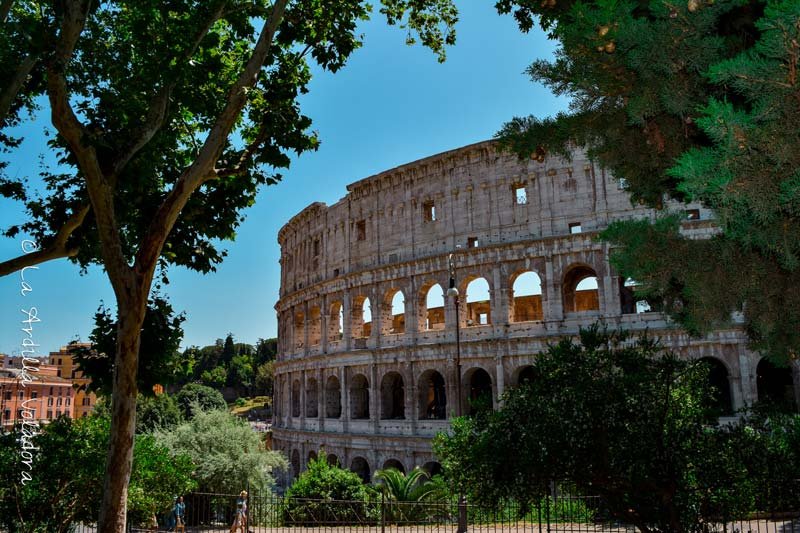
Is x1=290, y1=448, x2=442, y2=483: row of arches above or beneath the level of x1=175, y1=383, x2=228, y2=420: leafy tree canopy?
beneath

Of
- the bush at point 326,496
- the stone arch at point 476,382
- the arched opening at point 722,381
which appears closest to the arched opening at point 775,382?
the arched opening at point 722,381

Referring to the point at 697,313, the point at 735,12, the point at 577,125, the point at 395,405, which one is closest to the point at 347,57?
the point at 577,125

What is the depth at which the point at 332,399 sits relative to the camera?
34.2 metres

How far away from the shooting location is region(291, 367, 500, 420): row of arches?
29.3 m

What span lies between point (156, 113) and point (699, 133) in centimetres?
816

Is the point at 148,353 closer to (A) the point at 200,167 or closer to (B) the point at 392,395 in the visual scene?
(A) the point at 200,167

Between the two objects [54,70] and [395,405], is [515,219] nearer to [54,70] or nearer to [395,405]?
[395,405]

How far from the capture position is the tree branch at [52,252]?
10.6 meters

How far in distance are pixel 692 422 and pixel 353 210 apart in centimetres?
2599

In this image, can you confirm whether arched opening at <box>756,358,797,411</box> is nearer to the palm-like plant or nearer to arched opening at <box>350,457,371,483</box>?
the palm-like plant

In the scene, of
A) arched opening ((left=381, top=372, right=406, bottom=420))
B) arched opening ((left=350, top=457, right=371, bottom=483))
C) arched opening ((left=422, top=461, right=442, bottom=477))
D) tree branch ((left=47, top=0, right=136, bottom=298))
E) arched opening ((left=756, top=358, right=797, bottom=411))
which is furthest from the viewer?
arched opening ((left=350, top=457, right=371, bottom=483))

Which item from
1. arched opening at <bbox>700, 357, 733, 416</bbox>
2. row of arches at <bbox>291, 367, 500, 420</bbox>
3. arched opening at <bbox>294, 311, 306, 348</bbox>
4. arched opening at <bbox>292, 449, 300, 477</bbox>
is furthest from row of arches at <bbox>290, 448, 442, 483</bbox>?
arched opening at <bbox>700, 357, 733, 416</bbox>

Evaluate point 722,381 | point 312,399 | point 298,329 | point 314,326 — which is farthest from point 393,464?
point 722,381

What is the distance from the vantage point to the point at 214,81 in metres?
11.6
